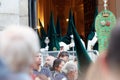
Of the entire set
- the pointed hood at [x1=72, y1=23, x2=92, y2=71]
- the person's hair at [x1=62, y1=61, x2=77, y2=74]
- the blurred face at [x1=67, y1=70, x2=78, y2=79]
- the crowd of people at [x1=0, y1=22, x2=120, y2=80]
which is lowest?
the blurred face at [x1=67, y1=70, x2=78, y2=79]

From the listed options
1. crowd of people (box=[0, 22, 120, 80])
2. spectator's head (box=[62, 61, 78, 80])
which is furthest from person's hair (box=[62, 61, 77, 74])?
crowd of people (box=[0, 22, 120, 80])

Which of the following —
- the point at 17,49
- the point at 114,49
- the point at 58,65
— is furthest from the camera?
the point at 58,65

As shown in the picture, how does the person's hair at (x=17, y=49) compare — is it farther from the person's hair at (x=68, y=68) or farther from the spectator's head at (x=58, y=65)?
the spectator's head at (x=58, y=65)

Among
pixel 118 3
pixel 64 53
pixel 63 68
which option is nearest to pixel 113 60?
pixel 63 68

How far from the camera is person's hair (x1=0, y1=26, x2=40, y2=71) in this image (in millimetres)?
2328

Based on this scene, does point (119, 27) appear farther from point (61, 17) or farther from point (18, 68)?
point (61, 17)

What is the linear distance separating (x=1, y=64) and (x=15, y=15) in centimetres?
774

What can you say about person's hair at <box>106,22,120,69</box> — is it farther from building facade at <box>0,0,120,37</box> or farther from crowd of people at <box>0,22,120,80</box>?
building facade at <box>0,0,120,37</box>

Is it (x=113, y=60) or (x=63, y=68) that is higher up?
(x=113, y=60)

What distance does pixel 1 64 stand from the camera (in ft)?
7.73

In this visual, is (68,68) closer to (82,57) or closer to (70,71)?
(70,71)

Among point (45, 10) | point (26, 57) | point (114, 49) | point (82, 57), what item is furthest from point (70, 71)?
point (45, 10)

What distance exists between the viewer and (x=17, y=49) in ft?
7.65

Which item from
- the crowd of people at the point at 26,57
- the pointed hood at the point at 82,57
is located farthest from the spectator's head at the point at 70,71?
the crowd of people at the point at 26,57
